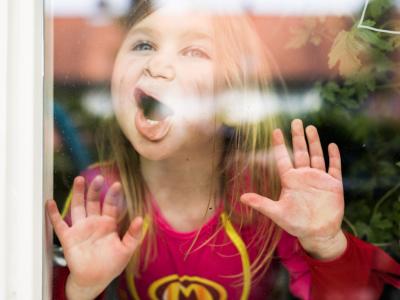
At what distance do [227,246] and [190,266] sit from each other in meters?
0.14

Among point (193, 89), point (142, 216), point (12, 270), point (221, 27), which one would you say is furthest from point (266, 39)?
point (12, 270)

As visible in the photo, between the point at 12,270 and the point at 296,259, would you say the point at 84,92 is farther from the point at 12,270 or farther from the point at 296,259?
the point at 296,259

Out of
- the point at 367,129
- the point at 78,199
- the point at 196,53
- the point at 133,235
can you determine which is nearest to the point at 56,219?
the point at 78,199

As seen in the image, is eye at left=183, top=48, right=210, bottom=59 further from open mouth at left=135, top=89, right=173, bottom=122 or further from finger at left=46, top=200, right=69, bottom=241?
finger at left=46, top=200, right=69, bottom=241

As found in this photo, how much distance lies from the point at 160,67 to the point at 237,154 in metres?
0.37

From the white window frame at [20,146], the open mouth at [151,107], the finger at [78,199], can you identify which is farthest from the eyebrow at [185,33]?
the finger at [78,199]

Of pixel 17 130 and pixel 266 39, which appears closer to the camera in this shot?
pixel 17 130

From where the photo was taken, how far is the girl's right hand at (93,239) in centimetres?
163

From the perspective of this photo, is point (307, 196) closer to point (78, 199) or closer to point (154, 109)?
point (154, 109)

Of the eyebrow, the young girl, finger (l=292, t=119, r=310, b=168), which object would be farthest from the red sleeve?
the eyebrow

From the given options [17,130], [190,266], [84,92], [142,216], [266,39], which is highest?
[266,39]

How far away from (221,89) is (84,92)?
0.44m

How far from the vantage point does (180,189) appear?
1707 millimetres

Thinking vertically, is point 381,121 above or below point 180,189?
above
